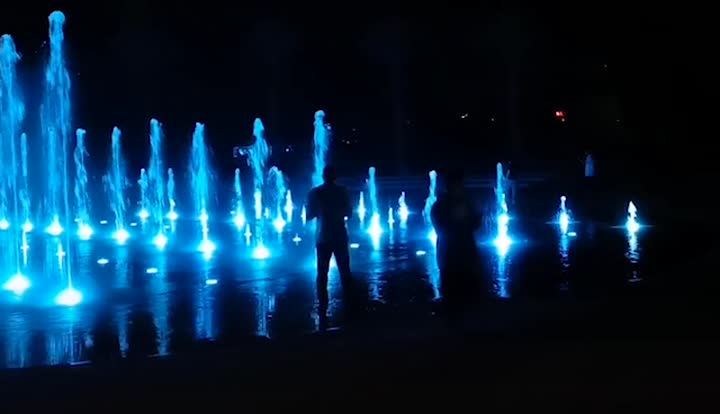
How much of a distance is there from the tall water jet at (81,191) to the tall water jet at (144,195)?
1.65m

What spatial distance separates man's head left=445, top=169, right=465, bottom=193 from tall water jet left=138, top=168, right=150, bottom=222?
2010 cm

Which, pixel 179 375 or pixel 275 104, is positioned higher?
pixel 275 104

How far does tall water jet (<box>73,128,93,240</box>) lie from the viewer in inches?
887

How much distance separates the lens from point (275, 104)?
161 feet

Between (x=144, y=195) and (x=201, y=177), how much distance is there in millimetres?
5199

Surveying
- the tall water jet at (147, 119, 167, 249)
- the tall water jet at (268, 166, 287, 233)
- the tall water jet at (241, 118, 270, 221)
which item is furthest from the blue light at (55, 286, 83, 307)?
the tall water jet at (241, 118, 270, 221)

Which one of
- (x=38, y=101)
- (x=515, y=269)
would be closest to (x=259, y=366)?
(x=515, y=269)

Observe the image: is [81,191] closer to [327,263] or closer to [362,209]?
[362,209]

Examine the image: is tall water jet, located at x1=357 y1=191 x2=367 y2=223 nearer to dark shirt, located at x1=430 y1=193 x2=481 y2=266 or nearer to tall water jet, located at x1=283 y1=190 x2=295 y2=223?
tall water jet, located at x1=283 y1=190 x2=295 y2=223

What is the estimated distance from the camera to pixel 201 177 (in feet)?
139

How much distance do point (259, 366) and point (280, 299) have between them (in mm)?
3888

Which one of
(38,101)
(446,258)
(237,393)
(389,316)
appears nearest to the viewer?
(237,393)

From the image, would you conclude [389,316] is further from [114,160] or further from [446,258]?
[114,160]

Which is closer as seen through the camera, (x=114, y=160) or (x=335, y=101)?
(x=114, y=160)
